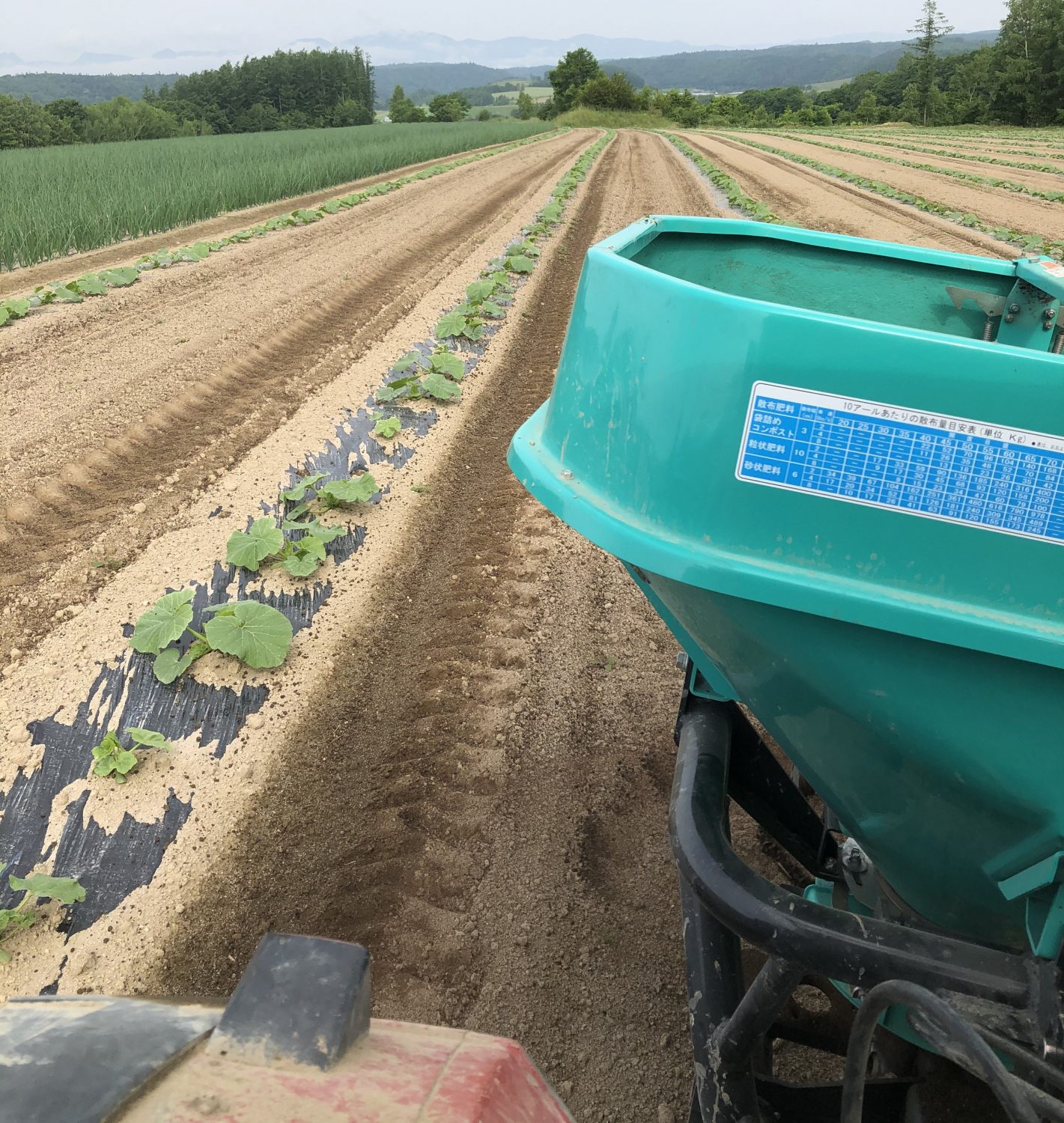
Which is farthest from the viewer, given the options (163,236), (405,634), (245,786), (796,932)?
(163,236)

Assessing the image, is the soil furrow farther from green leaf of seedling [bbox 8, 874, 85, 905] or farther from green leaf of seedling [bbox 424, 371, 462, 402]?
green leaf of seedling [bbox 8, 874, 85, 905]

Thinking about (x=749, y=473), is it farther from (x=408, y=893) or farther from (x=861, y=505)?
(x=408, y=893)

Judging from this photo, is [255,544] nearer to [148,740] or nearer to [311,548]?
[311,548]

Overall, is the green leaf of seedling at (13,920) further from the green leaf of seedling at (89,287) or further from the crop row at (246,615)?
the green leaf of seedling at (89,287)

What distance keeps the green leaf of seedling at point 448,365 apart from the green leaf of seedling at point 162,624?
322cm

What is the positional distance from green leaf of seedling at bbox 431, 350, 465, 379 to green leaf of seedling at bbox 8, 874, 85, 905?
14.7 feet

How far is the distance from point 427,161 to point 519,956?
26.8 metres

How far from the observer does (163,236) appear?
39.2 feet

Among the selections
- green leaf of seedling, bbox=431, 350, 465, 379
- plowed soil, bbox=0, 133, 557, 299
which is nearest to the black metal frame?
green leaf of seedling, bbox=431, 350, 465, 379

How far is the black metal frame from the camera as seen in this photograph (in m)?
1.23

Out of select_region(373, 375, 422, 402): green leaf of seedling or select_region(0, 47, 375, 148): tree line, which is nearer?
select_region(373, 375, 422, 402): green leaf of seedling

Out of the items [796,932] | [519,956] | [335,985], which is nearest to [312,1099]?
[335,985]

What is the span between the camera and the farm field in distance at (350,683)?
2291 mm

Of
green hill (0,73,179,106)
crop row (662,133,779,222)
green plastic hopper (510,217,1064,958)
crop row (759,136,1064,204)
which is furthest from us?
green hill (0,73,179,106)
